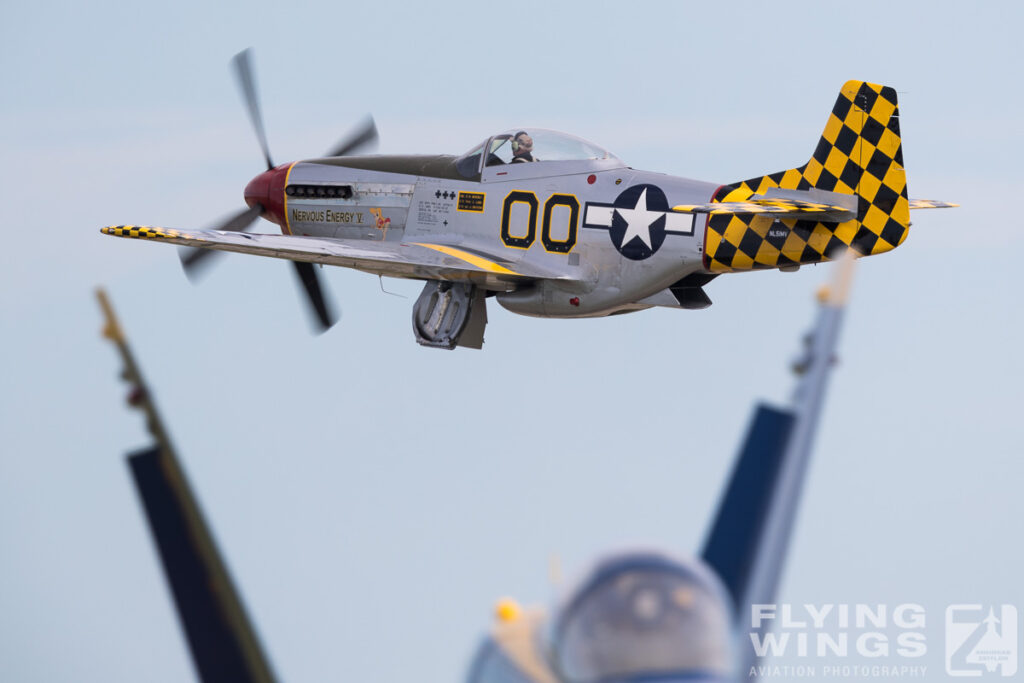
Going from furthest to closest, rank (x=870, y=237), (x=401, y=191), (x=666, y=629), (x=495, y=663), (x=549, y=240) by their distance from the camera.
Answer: (x=401, y=191) → (x=549, y=240) → (x=870, y=237) → (x=495, y=663) → (x=666, y=629)

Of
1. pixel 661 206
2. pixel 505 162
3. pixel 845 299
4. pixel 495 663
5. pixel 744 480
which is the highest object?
pixel 505 162

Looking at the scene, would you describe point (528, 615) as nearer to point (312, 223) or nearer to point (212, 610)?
point (212, 610)

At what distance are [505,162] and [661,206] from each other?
87.9 inches

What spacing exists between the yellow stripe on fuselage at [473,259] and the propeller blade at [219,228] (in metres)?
3.51

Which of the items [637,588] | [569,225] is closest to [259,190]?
[569,225]

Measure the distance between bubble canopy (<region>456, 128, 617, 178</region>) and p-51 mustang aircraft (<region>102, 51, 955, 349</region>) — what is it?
0.06 ft

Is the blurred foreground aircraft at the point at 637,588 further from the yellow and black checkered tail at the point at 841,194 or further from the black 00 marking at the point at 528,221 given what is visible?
the black 00 marking at the point at 528,221

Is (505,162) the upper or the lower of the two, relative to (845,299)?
upper

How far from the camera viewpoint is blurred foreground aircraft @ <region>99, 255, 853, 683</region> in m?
5.19

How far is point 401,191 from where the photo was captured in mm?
19750

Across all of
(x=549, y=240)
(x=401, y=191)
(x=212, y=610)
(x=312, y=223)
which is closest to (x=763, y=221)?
(x=549, y=240)

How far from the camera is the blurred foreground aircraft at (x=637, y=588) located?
5188 millimetres

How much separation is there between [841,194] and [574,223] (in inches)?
127

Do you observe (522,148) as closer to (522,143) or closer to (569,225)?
(522,143)
